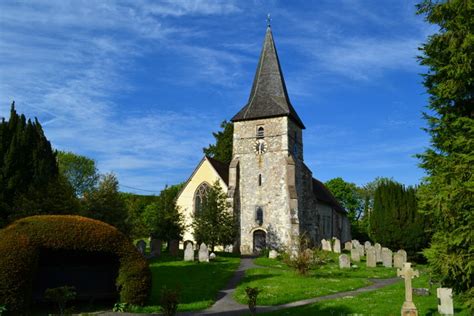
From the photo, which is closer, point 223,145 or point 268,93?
point 268,93

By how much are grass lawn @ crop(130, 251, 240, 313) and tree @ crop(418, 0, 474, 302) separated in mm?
7377

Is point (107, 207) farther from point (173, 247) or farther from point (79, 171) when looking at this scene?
point (79, 171)

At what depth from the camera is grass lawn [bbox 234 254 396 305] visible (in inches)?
611

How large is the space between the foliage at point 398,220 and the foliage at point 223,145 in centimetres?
1872

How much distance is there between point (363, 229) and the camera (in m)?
58.7

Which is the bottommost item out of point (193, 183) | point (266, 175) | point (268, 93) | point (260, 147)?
point (193, 183)

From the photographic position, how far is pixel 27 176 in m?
20.9

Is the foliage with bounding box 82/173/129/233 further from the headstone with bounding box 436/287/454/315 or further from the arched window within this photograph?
the headstone with bounding box 436/287/454/315

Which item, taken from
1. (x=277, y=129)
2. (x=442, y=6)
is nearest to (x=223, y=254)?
(x=277, y=129)

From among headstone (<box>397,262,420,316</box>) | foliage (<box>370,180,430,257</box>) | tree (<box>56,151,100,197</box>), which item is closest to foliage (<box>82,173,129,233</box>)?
headstone (<box>397,262,420,316</box>)

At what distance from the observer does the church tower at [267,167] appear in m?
33.7

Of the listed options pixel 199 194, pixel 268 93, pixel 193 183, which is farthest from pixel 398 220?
pixel 193 183

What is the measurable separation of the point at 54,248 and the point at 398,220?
26177mm

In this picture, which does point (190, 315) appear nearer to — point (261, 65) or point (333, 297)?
point (333, 297)
